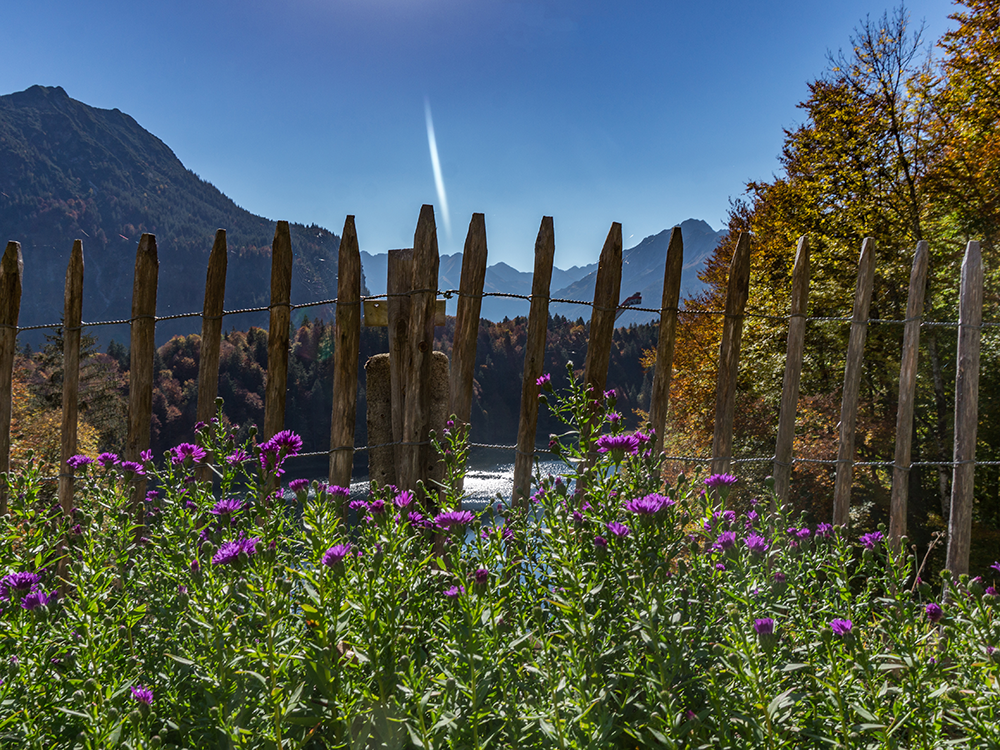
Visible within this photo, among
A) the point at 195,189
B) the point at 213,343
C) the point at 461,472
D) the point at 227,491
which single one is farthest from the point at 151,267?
the point at 195,189

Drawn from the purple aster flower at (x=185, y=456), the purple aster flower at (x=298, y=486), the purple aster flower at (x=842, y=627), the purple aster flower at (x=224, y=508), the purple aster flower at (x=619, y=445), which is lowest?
the purple aster flower at (x=842, y=627)

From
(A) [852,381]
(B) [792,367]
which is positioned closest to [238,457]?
(B) [792,367]

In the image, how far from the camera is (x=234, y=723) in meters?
1.10

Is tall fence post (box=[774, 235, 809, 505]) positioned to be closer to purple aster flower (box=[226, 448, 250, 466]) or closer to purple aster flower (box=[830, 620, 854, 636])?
purple aster flower (box=[830, 620, 854, 636])

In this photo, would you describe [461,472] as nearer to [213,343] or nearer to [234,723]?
[234,723]

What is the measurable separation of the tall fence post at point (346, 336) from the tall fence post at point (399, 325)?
0.18 meters

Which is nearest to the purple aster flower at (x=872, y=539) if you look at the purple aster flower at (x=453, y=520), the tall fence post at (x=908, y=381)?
the purple aster flower at (x=453, y=520)

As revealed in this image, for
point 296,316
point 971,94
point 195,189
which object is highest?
point 195,189

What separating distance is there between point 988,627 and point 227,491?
1960 millimetres

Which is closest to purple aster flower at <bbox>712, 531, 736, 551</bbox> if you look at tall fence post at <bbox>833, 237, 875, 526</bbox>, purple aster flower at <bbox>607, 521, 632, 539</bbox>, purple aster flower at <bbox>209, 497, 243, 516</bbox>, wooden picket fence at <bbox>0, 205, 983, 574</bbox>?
purple aster flower at <bbox>607, 521, 632, 539</bbox>

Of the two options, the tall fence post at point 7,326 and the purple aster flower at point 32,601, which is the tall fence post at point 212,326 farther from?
the purple aster flower at point 32,601

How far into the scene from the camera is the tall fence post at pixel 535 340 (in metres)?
3.06

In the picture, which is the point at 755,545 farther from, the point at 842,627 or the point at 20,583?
the point at 20,583

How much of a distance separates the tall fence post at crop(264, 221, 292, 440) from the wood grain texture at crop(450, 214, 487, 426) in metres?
0.90
